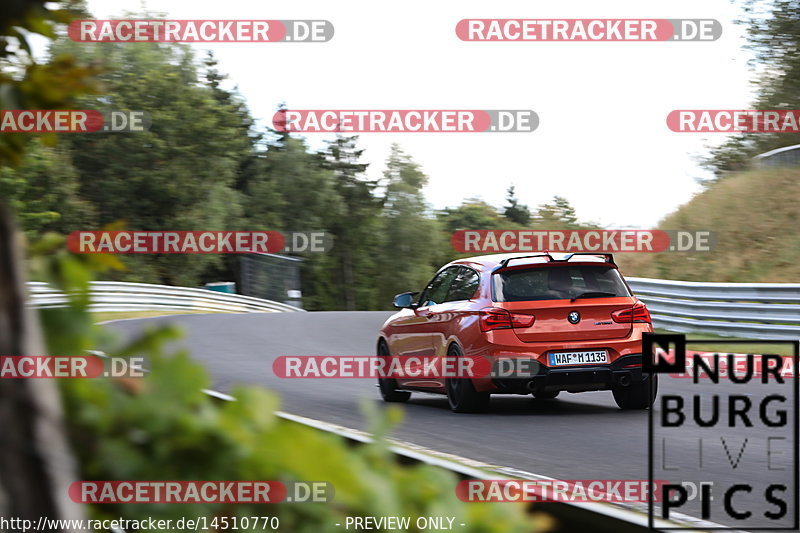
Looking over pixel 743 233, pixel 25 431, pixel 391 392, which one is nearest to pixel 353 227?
pixel 743 233

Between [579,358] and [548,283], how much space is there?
812 millimetres

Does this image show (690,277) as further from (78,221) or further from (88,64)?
(78,221)

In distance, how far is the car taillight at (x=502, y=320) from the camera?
10219 mm

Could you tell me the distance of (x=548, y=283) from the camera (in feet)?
34.0

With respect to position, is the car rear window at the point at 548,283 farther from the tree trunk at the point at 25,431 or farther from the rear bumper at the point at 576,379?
the tree trunk at the point at 25,431

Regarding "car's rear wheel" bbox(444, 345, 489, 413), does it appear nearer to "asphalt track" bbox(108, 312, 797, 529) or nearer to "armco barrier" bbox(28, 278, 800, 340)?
"asphalt track" bbox(108, 312, 797, 529)

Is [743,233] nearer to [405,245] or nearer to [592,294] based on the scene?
[592,294]

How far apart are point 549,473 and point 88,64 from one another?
219 inches

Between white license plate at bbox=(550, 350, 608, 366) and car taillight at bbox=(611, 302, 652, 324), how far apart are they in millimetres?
398

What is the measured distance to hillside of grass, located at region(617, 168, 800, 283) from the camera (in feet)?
84.5

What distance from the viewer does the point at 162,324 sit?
1.51 metres

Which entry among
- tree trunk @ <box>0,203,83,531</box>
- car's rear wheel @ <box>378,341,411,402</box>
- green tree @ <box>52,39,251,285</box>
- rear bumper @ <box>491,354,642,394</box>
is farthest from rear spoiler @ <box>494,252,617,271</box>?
green tree @ <box>52,39,251,285</box>

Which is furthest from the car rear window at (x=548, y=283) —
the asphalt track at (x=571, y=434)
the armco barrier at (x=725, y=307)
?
the armco barrier at (x=725, y=307)

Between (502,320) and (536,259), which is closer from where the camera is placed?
(502,320)
